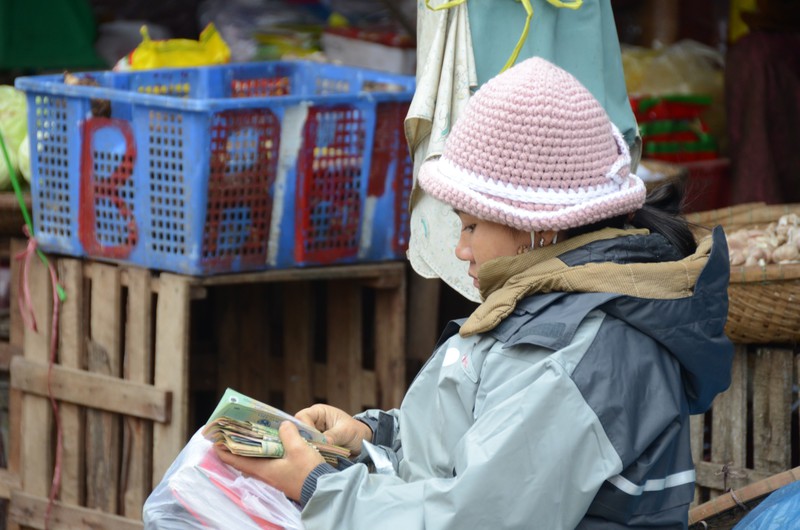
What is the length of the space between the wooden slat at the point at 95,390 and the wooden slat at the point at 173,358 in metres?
0.04

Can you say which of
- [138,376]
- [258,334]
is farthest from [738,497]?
[258,334]

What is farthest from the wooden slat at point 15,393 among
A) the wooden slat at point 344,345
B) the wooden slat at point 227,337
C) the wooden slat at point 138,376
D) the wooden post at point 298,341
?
the wooden slat at point 344,345

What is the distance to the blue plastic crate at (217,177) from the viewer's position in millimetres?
3797

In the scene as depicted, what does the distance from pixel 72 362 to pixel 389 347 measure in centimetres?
105

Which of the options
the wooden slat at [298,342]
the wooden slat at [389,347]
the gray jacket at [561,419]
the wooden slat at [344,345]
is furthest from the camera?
the wooden slat at [298,342]

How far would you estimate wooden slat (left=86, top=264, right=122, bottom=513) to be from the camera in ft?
13.4

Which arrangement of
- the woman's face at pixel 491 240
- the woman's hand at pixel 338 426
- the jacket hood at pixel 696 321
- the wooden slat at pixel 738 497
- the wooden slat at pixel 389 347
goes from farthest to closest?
the wooden slat at pixel 389 347 < the wooden slat at pixel 738 497 < the woman's hand at pixel 338 426 < the woman's face at pixel 491 240 < the jacket hood at pixel 696 321

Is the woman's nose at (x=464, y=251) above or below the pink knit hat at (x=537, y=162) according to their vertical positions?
below

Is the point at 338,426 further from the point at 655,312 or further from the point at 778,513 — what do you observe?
the point at 778,513

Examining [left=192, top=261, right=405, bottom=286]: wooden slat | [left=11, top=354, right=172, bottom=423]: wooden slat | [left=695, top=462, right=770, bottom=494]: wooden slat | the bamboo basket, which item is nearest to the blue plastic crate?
[left=192, top=261, right=405, bottom=286]: wooden slat

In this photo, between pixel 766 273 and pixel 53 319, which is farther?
pixel 53 319

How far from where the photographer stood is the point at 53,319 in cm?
421

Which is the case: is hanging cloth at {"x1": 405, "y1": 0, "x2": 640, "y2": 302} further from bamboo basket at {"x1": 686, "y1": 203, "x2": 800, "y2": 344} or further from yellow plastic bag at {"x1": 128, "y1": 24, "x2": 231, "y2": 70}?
yellow plastic bag at {"x1": 128, "y1": 24, "x2": 231, "y2": 70}

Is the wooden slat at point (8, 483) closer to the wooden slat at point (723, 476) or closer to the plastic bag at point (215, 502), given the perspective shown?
the plastic bag at point (215, 502)
